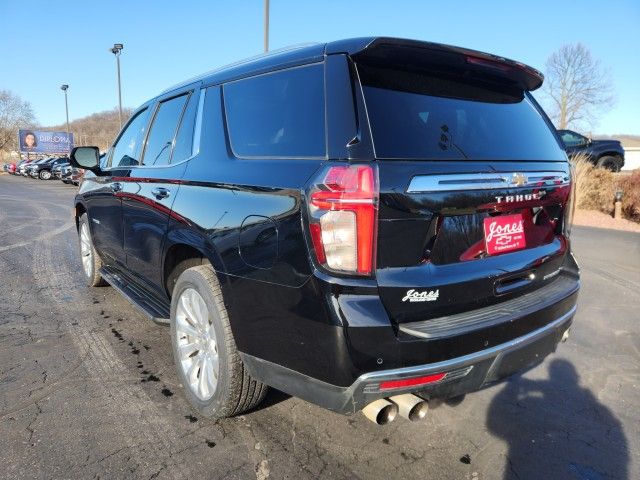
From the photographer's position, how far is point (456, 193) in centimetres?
216

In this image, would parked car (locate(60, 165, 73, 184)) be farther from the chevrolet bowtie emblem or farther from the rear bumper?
the chevrolet bowtie emblem

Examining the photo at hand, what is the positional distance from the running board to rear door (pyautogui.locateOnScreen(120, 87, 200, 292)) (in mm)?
121

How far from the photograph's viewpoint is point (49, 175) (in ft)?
122

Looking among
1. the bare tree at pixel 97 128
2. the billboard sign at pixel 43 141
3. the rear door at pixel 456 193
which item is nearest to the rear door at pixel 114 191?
the rear door at pixel 456 193

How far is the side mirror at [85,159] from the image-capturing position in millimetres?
4582

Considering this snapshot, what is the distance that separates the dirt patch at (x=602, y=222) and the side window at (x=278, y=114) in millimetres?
10367

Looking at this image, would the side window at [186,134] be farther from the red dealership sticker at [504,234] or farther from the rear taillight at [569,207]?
the rear taillight at [569,207]

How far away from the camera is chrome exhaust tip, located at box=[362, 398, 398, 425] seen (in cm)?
216

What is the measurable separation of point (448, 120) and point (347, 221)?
2.81 feet

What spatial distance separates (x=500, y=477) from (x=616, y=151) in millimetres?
17127

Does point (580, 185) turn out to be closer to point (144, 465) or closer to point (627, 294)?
point (627, 294)

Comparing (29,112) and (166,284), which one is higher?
(29,112)

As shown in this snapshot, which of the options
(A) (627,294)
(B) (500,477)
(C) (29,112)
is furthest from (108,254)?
(C) (29,112)

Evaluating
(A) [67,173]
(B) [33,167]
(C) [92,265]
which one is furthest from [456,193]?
(B) [33,167]
